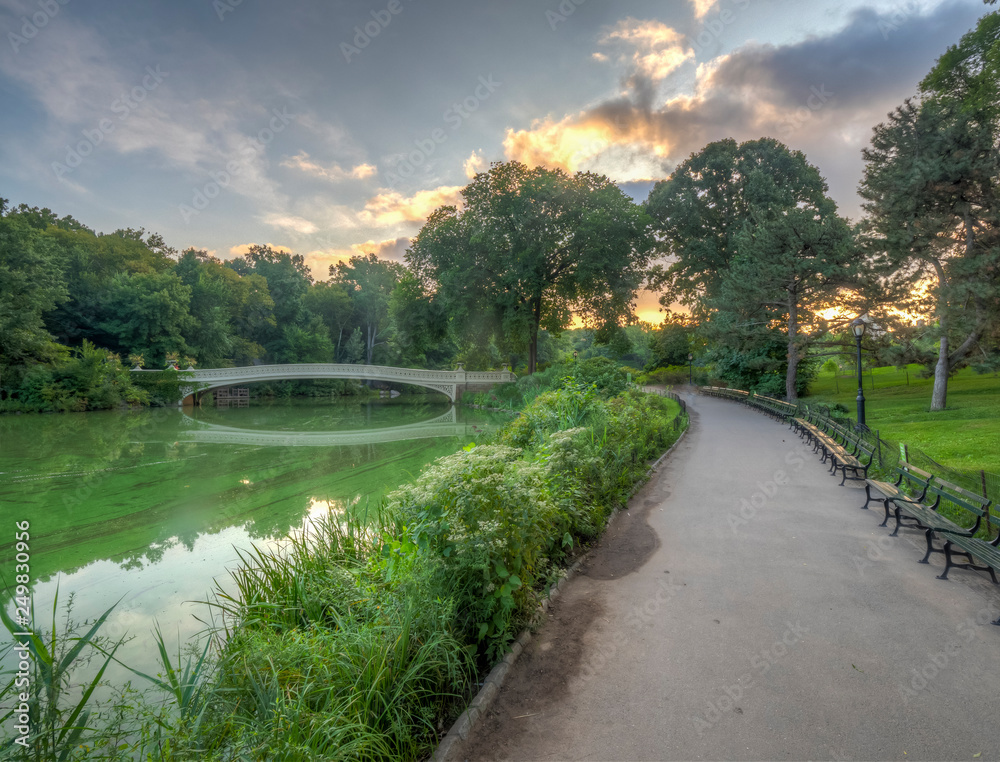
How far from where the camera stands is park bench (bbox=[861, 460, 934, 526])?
6.31 meters

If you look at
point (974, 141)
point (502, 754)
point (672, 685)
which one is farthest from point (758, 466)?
point (974, 141)

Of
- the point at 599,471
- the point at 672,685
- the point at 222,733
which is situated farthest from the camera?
the point at 599,471

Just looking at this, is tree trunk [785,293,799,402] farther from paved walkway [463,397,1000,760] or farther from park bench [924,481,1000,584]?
park bench [924,481,1000,584]

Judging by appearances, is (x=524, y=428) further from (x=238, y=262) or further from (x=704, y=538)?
(x=238, y=262)

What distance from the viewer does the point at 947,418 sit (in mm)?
14562

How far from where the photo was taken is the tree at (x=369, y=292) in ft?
163

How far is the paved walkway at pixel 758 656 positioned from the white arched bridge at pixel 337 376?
27082 millimetres

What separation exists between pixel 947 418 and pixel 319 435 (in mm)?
20899

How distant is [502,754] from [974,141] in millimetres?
20486

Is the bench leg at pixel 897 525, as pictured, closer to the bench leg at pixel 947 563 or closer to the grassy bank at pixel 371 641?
the bench leg at pixel 947 563

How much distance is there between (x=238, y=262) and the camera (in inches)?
2184

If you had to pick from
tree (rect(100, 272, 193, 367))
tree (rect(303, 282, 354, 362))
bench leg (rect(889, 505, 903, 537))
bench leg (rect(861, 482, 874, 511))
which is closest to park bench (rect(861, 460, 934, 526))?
bench leg (rect(861, 482, 874, 511))

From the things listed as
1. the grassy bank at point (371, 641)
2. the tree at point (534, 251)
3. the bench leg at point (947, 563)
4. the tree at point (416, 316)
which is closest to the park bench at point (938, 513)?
the bench leg at point (947, 563)

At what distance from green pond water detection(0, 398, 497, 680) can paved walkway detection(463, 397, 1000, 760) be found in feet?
11.0
